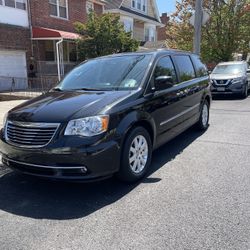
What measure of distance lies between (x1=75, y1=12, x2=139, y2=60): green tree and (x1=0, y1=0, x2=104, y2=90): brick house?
1425 mm

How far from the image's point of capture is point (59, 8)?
20.5m

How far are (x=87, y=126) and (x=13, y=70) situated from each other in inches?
584

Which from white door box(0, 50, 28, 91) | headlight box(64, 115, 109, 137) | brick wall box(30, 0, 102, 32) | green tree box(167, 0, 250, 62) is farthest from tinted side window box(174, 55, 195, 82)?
green tree box(167, 0, 250, 62)

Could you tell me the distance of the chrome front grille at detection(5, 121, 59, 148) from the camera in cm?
394

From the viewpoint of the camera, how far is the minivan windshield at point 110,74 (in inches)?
195

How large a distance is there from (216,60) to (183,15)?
4348 mm

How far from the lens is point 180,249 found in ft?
9.87

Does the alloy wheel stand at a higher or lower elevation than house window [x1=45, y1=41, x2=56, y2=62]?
lower

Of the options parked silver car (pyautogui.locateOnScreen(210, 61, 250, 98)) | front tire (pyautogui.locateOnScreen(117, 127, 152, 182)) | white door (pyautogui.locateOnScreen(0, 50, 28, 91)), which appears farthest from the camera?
white door (pyautogui.locateOnScreen(0, 50, 28, 91))

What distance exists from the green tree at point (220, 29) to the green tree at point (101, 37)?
8.93m

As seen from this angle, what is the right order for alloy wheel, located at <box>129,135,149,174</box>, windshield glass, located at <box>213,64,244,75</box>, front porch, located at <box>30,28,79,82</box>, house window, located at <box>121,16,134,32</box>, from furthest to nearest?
house window, located at <box>121,16,134,32</box> < front porch, located at <box>30,28,79,82</box> < windshield glass, located at <box>213,64,244,75</box> < alloy wheel, located at <box>129,135,149,174</box>

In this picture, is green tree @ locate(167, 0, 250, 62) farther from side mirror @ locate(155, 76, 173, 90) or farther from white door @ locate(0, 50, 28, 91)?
side mirror @ locate(155, 76, 173, 90)

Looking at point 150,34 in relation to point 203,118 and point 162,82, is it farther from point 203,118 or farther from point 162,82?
point 162,82

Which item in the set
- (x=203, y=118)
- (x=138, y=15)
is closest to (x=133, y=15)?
(x=138, y=15)
